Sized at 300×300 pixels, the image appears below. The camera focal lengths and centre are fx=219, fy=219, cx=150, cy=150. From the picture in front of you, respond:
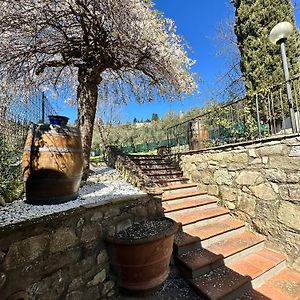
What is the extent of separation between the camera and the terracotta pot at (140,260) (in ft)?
7.22

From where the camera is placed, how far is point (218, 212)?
4.03 metres

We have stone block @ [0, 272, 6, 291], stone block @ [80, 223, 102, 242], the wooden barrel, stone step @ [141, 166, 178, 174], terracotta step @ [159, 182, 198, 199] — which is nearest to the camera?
stone block @ [0, 272, 6, 291]

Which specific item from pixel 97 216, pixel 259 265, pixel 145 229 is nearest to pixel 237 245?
pixel 259 265

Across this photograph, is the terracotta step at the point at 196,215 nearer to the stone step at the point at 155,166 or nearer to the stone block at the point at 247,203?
the stone block at the point at 247,203

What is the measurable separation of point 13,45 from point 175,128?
4.53 metres

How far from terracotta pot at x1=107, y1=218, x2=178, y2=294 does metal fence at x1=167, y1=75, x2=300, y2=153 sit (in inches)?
102

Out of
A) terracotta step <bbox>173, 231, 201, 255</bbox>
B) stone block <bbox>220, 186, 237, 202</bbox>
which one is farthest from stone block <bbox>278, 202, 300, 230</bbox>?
terracotta step <bbox>173, 231, 201, 255</bbox>

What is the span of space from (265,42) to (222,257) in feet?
19.2

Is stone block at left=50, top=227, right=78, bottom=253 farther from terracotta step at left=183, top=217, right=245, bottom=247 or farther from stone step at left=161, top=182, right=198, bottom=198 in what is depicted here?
stone step at left=161, top=182, right=198, bottom=198

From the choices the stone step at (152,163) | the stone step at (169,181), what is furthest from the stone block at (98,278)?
the stone step at (152,163)

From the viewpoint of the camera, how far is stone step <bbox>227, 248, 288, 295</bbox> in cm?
290

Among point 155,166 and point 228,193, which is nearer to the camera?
point 228,193

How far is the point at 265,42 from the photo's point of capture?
240 inches

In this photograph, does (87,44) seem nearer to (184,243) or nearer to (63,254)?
(63,254)
